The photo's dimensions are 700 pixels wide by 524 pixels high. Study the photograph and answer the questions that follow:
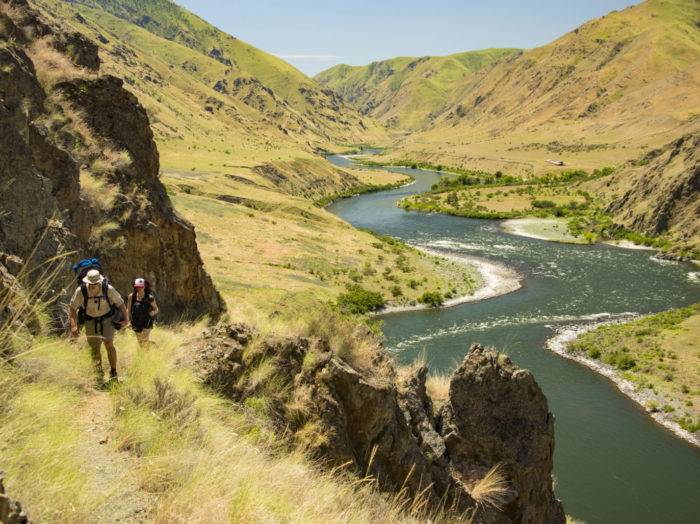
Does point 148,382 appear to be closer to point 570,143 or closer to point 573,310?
point 573,310

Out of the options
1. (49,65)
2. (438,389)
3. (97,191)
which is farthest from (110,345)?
(49,65)

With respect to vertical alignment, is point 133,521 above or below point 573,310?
above

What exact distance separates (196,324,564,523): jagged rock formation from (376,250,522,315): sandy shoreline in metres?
32.8

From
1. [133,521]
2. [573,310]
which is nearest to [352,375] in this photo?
[133,521]

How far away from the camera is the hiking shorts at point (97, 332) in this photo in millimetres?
7938

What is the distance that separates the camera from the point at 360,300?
4478 cm

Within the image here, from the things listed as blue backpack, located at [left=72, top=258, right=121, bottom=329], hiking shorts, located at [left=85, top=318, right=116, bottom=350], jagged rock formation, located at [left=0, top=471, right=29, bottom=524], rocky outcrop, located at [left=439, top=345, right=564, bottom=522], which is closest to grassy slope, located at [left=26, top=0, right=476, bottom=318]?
rocky outcrop, located at [left=439, top=345, right=564, bottom=522]

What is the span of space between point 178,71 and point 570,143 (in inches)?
4733

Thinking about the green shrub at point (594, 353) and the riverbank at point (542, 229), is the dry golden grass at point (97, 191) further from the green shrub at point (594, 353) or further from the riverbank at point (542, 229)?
the riverbank at point (542, 229)

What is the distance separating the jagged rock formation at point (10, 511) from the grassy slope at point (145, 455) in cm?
28

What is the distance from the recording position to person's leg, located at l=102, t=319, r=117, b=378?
7781 mm

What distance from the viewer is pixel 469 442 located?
11703mm

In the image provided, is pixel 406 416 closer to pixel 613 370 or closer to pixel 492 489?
pixel 492 489

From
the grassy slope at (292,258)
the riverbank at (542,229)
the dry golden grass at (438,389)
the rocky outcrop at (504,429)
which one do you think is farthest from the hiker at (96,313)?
the riverbank at (542,229)
